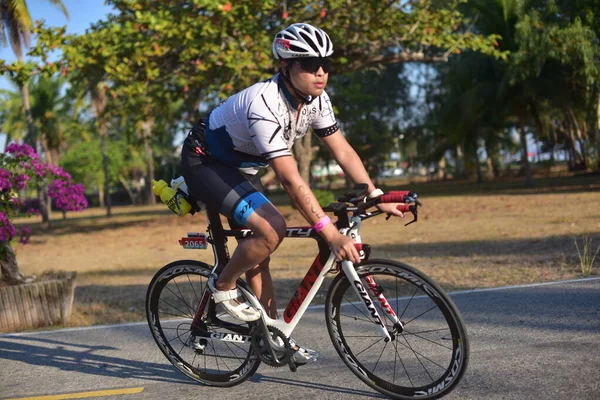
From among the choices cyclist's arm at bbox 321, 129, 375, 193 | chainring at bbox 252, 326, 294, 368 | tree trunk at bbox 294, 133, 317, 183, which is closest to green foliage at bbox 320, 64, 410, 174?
tree trunk at bbox 294, 133, 317, 183

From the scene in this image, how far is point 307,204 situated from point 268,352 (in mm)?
1027

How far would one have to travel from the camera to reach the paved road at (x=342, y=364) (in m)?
3.94

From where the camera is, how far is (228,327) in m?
4.36

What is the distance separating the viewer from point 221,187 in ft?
12.9

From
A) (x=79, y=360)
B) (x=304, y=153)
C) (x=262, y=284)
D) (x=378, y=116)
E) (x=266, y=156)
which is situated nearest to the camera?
(x=266, y=156)

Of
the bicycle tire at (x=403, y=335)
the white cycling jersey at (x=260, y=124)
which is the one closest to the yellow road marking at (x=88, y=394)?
the bicycle tire at (x=403, y=335)

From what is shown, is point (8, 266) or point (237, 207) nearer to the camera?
point (237, 207)

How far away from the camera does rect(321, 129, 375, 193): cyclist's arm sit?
4.11 meters

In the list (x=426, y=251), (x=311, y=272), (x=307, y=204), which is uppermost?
(x=307, y=204)

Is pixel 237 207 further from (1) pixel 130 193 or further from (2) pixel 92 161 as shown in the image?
(1) pixel 130 193

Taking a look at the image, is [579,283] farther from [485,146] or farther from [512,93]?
[485,146]

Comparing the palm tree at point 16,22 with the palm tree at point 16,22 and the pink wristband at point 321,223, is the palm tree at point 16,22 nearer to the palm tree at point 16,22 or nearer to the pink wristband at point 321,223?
the palm tree at point 16,22

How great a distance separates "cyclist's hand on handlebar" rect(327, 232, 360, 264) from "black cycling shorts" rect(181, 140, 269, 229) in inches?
20.8

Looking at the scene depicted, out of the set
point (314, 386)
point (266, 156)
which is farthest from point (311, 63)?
point (314, 386)
